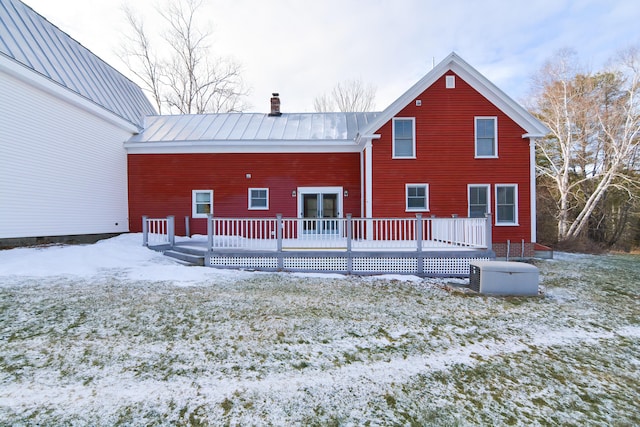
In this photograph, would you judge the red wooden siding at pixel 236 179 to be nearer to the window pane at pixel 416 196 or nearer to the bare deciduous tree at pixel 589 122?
the window pane at pixel 416 196

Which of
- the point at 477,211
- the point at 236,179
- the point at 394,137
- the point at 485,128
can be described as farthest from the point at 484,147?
the point at 236,179

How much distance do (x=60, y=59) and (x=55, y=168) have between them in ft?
12.5

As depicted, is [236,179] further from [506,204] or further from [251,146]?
[506,204]

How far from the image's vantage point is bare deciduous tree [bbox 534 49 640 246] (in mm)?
15828

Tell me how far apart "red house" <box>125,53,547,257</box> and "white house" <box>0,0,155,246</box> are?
1137 millimetres

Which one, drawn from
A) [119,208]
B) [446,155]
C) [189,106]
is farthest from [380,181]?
[189,106]

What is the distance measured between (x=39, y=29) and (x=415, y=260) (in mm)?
A: 13951

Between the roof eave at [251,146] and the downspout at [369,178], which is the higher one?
the roof eave at [251,146]

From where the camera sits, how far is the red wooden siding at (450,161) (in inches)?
422

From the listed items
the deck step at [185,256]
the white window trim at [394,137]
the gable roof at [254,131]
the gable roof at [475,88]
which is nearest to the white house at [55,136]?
Result: the gable roof at [254,131]

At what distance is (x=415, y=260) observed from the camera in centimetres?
776

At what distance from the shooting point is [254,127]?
13.3m

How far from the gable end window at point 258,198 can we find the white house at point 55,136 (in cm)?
530

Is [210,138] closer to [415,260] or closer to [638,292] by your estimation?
[415,260]
